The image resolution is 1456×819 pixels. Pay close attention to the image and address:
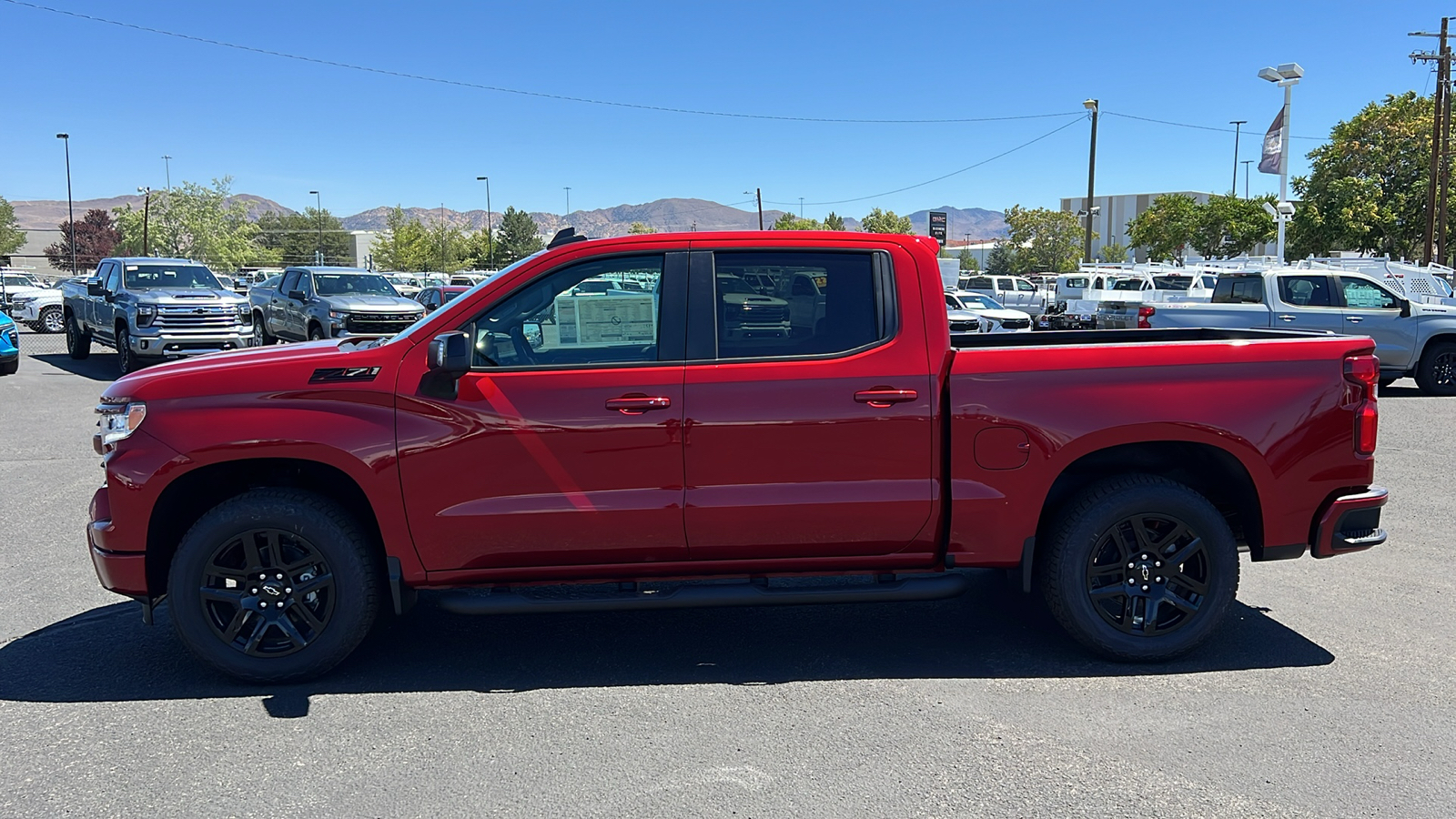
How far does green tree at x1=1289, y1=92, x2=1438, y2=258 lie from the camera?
4150 cm

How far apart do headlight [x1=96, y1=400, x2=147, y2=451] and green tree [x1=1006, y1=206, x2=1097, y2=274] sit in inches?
3595

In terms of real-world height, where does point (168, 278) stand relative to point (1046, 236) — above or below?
below

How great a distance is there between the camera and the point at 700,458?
14.4 feet

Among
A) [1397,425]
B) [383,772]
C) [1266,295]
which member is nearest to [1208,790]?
[383,772]

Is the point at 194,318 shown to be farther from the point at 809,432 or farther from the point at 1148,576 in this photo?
A: the point at 1148,576

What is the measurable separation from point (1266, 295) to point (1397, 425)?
3741mm

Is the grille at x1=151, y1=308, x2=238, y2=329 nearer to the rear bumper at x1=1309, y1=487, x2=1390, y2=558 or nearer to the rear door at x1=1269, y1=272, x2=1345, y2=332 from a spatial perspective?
the rear door at x1=1269, y1=272, x2=1345, y2=332

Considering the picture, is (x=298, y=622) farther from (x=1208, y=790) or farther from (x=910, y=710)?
(x=1208, y=790)

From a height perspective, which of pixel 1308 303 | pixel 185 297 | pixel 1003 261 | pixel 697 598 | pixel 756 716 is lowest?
pixel 756 716

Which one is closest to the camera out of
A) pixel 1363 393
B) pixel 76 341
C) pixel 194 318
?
pixel 1363 393

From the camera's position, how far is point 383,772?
144 inches

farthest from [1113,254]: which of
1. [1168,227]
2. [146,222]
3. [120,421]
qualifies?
[120,421]

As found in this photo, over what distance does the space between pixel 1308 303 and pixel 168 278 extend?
59.8 ft

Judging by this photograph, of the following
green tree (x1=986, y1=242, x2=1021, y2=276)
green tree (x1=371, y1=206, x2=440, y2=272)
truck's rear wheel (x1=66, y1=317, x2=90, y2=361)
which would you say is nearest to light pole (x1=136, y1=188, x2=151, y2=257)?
green tree (x1=371, y1=206, x2=440, y2=272)
